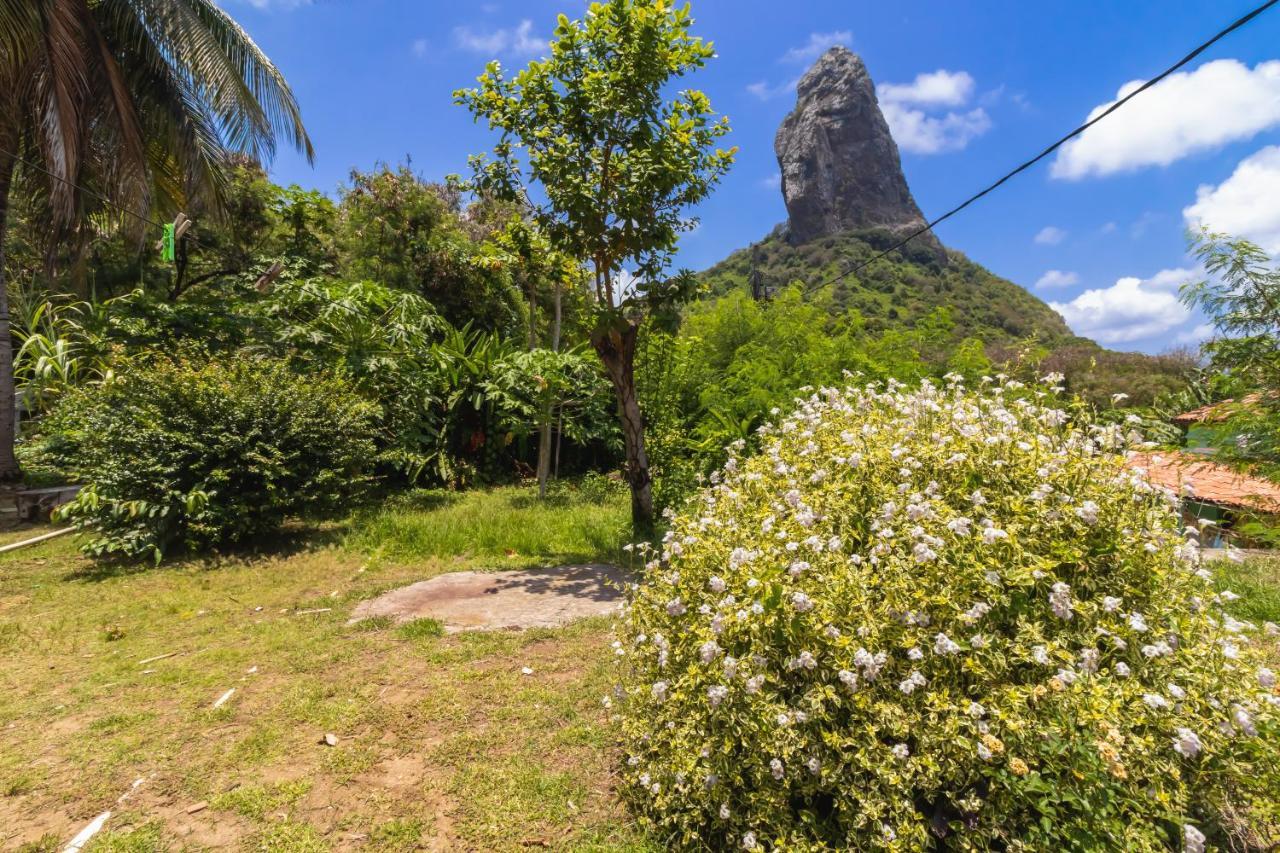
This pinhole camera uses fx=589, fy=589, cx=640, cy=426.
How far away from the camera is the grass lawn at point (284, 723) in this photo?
2.21 m

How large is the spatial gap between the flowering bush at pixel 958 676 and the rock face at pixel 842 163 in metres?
90.4

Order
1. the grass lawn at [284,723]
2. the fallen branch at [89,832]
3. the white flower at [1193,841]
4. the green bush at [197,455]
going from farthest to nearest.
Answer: the green bush at [197,455]
the grass lawn at [284,723]
the fallen branch at [89,832]
the white flower at [1193,841]

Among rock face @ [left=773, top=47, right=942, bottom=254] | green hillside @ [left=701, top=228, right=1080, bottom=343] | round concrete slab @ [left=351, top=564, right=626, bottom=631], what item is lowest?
round concrete slab @ [left=351, top=564, right=626, bottom=631]

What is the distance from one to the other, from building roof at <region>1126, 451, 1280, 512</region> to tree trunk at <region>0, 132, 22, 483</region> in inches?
416

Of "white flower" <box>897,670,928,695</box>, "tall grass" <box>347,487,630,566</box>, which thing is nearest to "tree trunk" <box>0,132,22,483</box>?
"tall grass" <box>347,487,630,566</box>

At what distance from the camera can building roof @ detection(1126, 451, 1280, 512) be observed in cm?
269

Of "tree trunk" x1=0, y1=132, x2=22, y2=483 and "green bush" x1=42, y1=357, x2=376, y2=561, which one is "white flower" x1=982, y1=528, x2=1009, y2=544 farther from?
"tree trunk" x1=0, y1=132, x2=22, y2=483

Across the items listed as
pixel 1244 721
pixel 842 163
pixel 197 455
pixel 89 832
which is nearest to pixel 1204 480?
pixel 1244 721

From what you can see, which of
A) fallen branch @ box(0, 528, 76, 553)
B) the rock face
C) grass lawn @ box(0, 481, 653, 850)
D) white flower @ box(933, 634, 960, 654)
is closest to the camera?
white flower @ box(933, 634, 960, 654)

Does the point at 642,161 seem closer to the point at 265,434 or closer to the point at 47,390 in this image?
the point at 265,434

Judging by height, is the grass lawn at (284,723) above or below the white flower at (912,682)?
below

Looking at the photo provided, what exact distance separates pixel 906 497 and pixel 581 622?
264 cm

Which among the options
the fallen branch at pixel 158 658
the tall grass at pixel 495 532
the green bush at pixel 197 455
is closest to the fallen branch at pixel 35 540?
the green bush at pixel 197 455

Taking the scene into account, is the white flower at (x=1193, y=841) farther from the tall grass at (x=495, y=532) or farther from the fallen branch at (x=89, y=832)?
the tall grass at (x=495, y=532)
